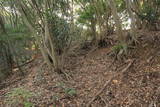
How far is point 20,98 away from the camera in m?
4.64

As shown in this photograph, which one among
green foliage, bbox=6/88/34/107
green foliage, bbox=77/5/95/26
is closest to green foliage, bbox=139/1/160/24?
green foliage, bbox=77/5/95/26

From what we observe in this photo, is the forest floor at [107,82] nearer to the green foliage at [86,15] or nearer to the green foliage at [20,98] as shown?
the green foliage at [20,98]

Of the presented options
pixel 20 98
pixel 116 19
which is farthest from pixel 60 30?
pixel 20 98

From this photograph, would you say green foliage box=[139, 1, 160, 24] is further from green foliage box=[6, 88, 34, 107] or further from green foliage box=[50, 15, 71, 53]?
green foliage box=[6, 88, 34, 107]

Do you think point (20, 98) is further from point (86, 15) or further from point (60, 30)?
point (86, 15)

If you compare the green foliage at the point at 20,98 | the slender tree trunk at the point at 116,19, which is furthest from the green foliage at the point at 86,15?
the green foliage at the point at 20,98

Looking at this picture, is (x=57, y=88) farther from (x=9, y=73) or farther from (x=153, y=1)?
(x=153, y=1)

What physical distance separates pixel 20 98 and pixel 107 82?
2.35m

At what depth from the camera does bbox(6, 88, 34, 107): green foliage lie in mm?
4430

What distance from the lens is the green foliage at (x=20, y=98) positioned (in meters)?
4.43

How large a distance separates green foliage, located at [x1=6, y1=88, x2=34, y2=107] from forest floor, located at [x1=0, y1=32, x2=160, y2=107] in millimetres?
147

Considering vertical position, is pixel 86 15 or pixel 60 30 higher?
pixel 86 15

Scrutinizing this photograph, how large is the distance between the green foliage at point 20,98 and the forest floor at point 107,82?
15cm

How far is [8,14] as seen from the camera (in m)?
7.38
